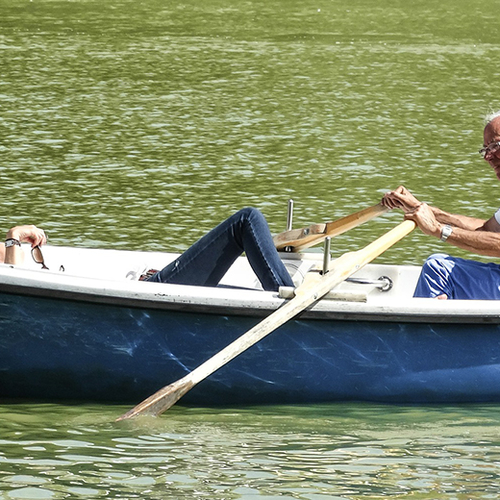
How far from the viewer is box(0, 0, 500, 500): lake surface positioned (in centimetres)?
580

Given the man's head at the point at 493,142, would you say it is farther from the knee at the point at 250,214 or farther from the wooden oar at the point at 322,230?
the knee at the point at 250,214

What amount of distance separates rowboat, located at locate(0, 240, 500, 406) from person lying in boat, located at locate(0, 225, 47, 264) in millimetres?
503

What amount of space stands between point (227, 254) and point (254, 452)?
1244 millimetres

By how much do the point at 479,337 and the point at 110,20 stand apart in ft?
75.8

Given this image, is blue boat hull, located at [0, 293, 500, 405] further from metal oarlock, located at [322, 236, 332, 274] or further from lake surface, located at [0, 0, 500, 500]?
metal oarlock, located at [322, 236, 332, 274]

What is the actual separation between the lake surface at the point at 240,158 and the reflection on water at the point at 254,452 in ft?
0.05

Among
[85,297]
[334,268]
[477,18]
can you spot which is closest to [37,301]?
[85,297]

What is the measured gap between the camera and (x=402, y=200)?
683cm

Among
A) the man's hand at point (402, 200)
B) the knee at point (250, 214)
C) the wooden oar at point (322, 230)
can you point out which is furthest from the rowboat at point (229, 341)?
the wooden oar at point (322, 230)

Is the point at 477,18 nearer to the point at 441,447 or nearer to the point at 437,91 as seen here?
the point at 437,91

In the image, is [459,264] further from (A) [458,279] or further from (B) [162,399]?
(B) [162,399]

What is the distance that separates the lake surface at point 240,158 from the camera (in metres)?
5.80

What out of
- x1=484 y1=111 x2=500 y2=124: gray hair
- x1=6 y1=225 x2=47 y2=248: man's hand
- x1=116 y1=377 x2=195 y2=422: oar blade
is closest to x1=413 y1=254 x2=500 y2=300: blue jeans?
x1=484 y1=111 x2=500 y2=124: gray hair

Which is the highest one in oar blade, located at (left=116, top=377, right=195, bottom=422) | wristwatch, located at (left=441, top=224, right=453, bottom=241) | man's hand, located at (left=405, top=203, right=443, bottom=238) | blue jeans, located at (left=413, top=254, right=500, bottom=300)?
man's hand, located at (left=405, top=203, right=443, bottom=238)
